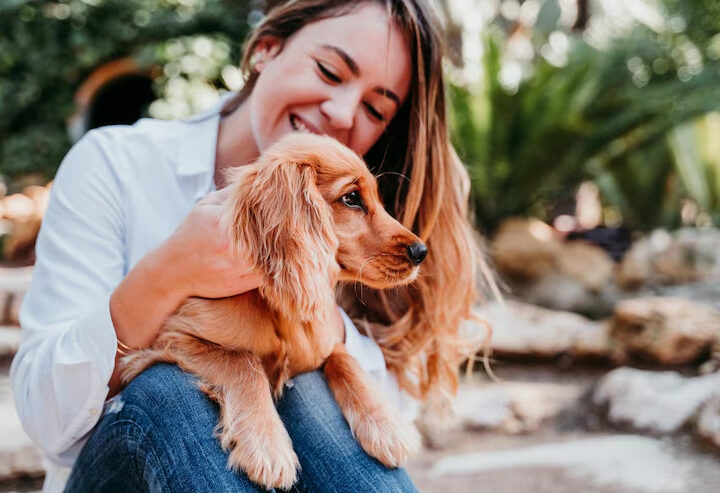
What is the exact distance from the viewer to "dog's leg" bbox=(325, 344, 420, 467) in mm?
1602

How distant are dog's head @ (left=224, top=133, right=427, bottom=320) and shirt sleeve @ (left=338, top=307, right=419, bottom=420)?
0.41 meters

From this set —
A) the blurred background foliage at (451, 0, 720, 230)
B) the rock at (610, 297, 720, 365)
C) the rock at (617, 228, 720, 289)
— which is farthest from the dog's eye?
the rock at (617, 228, 720, 289)

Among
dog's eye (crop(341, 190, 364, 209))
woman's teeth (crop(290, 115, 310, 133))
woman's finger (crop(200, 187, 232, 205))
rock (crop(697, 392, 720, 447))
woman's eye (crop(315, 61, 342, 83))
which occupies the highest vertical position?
woman's eye (crop(315, 61, 342, 83))

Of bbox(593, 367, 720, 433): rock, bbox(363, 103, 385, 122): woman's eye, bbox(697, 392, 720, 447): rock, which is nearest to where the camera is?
bbox(363, 103, 385, 122): woman's eye

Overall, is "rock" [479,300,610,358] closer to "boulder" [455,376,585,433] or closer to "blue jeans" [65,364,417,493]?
"boulder" [455,376,585,433]

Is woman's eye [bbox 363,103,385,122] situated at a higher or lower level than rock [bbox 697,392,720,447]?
higher

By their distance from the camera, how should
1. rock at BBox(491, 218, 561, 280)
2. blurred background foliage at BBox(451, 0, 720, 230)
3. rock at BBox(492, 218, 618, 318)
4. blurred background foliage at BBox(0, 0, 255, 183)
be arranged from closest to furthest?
rock at BBox(492, 218, 618, 318)
rock at BBox(491, 218, 561, 280)
blurred background foliage at BBox(451, 0, 720, 230)
blurred background foliage at BBox(0, 0, 255, 183)

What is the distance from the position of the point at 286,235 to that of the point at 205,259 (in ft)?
0.69

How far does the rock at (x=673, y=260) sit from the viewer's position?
5.59 m

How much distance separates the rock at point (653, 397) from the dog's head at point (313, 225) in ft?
7.47

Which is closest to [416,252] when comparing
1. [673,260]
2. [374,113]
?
[374,113]

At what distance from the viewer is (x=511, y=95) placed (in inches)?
251

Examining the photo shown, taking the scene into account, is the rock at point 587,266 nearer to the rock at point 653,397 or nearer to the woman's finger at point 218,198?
the rock at point 653,397

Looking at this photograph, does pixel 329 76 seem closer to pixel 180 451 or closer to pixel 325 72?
pixel 325 72
